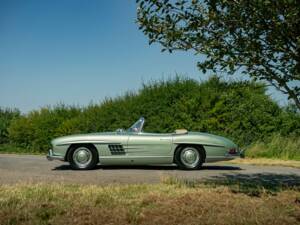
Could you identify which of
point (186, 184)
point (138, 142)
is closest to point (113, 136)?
point (138, 142)

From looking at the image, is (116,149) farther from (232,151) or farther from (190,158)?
(232,151)

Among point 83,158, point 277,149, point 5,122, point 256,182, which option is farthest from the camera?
point 5,122

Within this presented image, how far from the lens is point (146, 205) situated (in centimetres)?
626

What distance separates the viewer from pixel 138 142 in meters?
11.5

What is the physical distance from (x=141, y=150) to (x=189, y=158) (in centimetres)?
116

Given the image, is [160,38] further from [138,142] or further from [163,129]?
[163,129]

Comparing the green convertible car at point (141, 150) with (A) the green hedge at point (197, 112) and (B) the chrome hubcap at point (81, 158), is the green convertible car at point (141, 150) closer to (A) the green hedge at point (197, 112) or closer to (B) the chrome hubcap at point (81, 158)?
(B) the chrome hubcap at point (81, 158)

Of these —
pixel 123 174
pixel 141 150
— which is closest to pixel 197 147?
pixel 141 150

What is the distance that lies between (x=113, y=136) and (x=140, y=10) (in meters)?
5.46

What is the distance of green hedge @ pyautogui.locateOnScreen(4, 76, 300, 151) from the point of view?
1705 centimetres

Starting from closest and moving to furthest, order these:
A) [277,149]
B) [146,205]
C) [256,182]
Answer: [146,205] < [256,182] < [277,149]

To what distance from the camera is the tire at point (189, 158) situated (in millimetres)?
11492

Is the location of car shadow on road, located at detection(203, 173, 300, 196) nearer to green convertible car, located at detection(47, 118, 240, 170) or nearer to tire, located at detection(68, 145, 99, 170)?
green convertible car, located at detection(47, 118, 240, 170)

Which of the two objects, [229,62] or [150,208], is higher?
[229,62]
